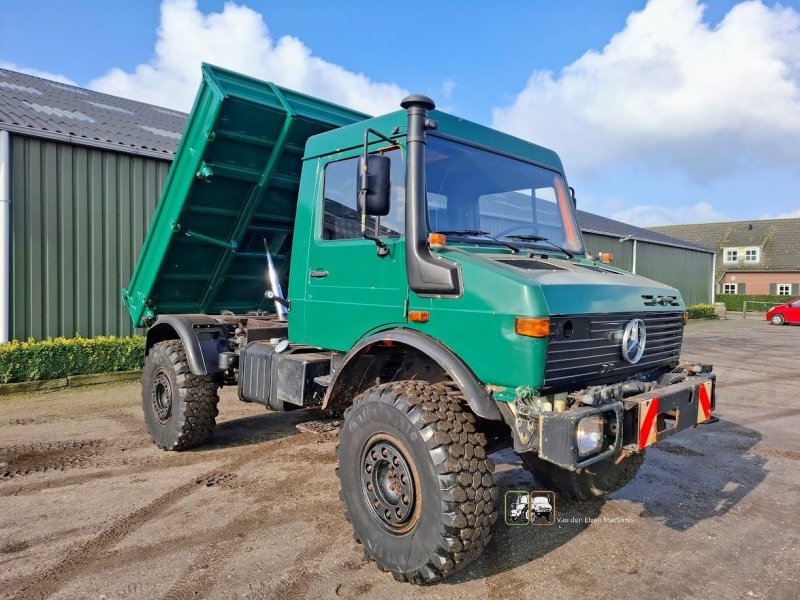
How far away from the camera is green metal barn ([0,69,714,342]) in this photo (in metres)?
8.66

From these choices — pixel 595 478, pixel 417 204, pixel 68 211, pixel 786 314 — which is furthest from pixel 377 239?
pixel 786 314

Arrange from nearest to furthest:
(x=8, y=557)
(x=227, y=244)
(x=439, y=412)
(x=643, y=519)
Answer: (x=439, y=412) < (x=8, y=557) < (x=643, y=519) < (x=227, y=244)

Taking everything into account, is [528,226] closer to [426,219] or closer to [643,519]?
[426,219]

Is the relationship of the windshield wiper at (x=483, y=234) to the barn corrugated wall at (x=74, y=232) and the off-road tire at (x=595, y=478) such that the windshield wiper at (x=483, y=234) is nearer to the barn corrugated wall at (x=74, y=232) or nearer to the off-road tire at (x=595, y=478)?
the off-road tire at (x=595, y=478)

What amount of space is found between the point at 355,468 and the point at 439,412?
708mm

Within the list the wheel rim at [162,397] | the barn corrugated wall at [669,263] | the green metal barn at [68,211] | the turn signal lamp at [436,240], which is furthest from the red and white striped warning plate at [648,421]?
the barn corrugated wall at [669,263]

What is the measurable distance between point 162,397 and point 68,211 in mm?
5282

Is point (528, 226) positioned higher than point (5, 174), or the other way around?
point (5, 174)

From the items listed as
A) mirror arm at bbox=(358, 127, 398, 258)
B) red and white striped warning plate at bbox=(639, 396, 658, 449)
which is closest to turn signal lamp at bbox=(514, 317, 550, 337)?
red and white striped warning plate at bbox=(639, 396, 658, 449)

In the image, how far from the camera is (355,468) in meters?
3.38

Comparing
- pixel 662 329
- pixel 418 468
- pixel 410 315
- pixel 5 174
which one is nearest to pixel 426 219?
pixel 410 315

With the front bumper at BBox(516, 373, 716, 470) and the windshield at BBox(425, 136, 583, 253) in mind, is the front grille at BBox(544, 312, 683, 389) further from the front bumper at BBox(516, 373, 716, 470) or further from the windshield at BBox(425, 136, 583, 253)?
the windshield at BBox(425, 136, 583, 253)

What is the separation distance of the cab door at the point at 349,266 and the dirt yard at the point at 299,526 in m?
1.34

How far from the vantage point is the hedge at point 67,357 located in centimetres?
809
